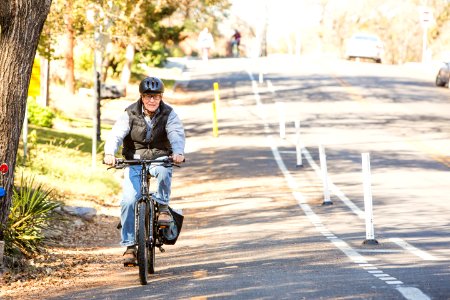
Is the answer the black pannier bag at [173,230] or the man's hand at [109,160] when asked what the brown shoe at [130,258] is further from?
the man's hand at [109,160]

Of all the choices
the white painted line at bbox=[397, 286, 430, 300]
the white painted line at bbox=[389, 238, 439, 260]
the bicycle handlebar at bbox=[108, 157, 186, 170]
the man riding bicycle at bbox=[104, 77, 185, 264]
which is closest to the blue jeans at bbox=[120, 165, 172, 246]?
the man riding bicycle at bbox=[104, 77, 185, 264]

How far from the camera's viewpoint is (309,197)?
20.6 metres

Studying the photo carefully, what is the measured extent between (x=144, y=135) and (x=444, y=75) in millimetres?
36799

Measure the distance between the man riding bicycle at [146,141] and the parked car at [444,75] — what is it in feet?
118

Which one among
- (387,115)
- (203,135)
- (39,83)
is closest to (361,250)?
(203,135)

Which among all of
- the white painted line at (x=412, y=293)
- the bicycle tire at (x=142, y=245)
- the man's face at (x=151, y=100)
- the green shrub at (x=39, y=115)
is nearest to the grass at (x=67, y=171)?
the green shrub at (x=39, y=115)

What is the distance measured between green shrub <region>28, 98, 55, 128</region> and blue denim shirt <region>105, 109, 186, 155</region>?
19.0 meters

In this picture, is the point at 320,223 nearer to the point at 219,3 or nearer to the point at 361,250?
the point at 361,250

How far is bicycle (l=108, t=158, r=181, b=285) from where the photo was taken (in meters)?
10.6

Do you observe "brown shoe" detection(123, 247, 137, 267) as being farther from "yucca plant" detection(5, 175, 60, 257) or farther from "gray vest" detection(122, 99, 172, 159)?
"yucca plant" detection(5, 175, 60, 257)

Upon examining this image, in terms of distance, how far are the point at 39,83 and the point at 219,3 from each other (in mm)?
6348

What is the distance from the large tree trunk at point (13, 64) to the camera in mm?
11719

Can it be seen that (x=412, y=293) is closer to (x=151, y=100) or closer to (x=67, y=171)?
(x=151, y=100)

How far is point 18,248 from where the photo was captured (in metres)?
12.5
